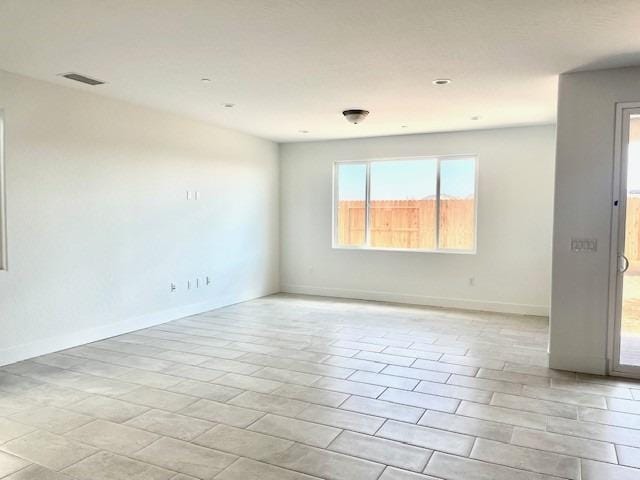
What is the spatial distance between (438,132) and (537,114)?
1495 millimetres

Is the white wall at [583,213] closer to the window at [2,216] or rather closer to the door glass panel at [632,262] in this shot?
the door glass panel at [632,262]

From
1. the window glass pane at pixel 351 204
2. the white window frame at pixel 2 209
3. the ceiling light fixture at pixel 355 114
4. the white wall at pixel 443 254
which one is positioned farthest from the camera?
the window glass pane at pixel 351 204

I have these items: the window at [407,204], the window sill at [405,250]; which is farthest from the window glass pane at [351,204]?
the window sill at [405,250]

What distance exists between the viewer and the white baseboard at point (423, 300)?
637 centimetres

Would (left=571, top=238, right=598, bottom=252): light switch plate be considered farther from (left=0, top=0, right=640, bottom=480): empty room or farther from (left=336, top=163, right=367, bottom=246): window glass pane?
(left=336, top=163, right=367, bottom=246): window glass pane

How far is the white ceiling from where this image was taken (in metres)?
2.75

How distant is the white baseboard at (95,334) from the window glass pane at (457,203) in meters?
3.48

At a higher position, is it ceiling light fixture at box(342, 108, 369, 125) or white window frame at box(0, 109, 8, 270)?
ceiling light fixture at box(342, 108, 369, 125)

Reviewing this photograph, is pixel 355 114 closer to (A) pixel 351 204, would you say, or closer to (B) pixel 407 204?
(B) pixel 407 204

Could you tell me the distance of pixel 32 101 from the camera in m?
4.23

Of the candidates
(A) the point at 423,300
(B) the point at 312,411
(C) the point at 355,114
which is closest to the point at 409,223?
(A) the point at 423,300

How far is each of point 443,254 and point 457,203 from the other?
76 cm

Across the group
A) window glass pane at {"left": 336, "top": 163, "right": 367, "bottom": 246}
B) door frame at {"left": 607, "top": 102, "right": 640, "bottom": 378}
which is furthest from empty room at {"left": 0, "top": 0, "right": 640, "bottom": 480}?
window glass pane at {"left": 336, "top": 163, "right": 367, "bottom": 246}

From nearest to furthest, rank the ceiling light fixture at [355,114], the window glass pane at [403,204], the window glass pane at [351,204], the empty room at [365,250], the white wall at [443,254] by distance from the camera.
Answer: the empty room at [365,250] < the ceiling light fixture at [355,114] < the white wall at [443,254] < the window glass pane at [403,204] < the window glass pane at [351,204]
